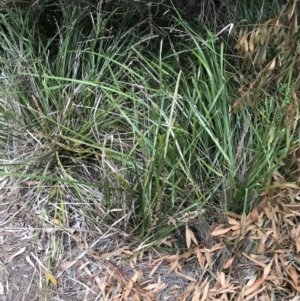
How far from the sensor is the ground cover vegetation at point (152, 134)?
1.58 meters

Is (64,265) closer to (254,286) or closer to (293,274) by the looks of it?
(254,286)

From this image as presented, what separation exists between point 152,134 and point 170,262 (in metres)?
0.47

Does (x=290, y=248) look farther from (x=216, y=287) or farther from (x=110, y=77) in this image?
(x=110, y=77)

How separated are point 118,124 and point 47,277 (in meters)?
0.64

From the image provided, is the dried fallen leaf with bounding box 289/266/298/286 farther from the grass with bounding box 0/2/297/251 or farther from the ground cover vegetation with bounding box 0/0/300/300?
the grass with bounding box 0/2/297/251

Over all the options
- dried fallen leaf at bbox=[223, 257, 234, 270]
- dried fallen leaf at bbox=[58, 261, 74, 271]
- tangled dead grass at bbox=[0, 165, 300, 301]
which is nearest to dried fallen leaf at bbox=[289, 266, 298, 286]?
tangled dead grass at bbox=[0, 165, 300, 301]

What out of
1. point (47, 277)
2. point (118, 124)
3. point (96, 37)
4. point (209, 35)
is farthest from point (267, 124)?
point (47, 277)

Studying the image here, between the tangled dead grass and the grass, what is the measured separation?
6cm

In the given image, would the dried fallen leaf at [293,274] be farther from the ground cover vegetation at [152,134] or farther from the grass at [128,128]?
the grass at [128,128]

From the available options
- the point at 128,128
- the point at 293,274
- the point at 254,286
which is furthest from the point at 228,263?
the point at 128,128

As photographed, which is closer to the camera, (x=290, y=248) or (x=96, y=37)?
(x=290, y=248)

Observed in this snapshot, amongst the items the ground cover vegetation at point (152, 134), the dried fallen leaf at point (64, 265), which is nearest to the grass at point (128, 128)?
the ground cover vegetation at point (152, 134)

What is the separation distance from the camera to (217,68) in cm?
175

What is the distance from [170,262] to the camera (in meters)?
1.63
